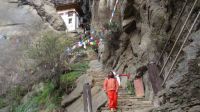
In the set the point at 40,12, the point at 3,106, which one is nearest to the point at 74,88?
the point at 3,106

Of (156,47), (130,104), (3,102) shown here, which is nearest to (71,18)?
(3,102)

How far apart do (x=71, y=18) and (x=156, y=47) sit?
3153 centimetres

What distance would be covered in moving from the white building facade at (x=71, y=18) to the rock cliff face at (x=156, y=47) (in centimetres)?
1942

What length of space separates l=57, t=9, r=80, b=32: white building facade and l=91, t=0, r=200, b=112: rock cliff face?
1942cm

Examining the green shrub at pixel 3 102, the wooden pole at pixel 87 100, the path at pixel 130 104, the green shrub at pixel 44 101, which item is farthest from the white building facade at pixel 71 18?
the wooden pole at pixel 87 100

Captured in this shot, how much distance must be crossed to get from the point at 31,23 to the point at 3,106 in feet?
63.3

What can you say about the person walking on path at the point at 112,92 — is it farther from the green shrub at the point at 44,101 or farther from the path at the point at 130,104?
the green shrub at the point at 44,101

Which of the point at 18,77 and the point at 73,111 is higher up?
the point at 18,77

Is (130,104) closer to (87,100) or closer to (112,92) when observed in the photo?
(112,92)

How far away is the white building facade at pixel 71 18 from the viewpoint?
4566cm

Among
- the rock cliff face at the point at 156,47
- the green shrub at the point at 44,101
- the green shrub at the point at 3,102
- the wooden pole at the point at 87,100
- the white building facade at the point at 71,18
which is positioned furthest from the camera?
the white building facade at the point at 71,18

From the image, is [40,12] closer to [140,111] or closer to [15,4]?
[15,4]

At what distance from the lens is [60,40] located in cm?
2209

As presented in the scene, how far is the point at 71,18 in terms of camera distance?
45656mm
